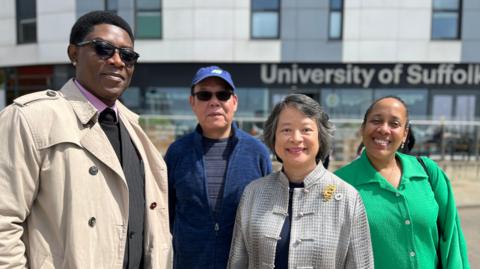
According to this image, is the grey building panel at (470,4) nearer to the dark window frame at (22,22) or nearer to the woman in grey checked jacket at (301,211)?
the woman in grey checked jacket at (301,211)

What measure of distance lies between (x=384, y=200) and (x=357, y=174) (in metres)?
0.23

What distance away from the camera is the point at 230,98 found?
2520 mm

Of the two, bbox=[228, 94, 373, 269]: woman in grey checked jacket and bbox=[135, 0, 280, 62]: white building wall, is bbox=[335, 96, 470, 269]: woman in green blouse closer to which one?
bbox=[228, 94, 373, 269]: woman in grey checked jacket

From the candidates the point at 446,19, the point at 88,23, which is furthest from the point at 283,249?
the point at 446,19

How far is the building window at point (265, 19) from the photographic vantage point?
14484mm

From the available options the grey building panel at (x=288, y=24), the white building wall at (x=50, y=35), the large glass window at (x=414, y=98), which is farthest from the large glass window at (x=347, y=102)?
the white building wall at (x=50, y=35)

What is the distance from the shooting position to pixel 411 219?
212 centimetres

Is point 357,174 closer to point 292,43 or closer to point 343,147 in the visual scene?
point 343,147

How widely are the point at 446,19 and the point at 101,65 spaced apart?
52.9ft

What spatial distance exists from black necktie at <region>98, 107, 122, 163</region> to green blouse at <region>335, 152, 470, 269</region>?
1420 millimetres

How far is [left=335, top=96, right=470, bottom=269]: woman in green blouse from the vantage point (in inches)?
83.1

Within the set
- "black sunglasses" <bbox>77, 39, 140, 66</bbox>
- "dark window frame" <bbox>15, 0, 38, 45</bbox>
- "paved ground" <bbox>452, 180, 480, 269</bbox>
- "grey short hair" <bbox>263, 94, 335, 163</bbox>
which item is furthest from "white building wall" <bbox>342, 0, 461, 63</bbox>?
"black sunglasses" <bbox>77, 39, 140, 66</bbox>

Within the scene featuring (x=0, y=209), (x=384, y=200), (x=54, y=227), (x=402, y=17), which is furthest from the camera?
(x=402, y=17)

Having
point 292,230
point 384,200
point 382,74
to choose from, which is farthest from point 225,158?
point 382,74
